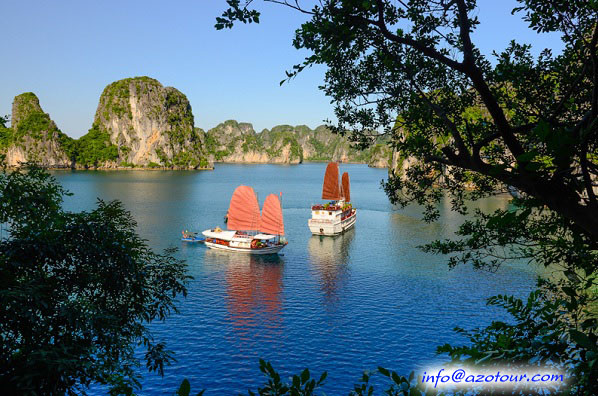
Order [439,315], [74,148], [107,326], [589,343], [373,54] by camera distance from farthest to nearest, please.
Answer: [74,148] < [439,315] < [107,326] < [373,54] < [589,343]

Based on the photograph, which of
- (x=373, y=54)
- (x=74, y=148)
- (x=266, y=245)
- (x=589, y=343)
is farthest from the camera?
(x=74, y=148)

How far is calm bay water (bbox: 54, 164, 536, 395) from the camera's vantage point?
21.8 metres

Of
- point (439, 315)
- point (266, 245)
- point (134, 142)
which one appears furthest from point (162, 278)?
point (134, 142)

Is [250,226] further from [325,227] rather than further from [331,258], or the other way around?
[325,227]

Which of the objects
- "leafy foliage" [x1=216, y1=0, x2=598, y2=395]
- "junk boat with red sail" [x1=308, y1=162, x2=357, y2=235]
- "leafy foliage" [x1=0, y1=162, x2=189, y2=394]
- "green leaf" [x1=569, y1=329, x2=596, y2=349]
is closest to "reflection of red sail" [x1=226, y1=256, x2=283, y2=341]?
"leafy foliage" [x1=0, y1=162, x2=189, y2=394]

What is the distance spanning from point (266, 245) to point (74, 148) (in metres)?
167

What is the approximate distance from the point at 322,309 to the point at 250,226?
73.1ft

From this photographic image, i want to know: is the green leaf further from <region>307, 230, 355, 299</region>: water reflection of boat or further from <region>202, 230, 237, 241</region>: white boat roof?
<region>202, 230, 237, 241</region>: white boat roof

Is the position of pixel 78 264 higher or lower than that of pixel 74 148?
lower

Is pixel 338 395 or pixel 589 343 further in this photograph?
pixel 338 395

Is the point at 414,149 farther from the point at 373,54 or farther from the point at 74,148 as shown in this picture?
the point at 74,148

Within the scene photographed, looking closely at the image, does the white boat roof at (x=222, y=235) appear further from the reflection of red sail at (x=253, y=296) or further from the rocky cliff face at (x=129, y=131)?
the rocky cliff face at (x=129, y=131)

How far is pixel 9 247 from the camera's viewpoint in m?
11.2

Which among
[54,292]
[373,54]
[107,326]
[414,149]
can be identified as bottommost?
[107,326]
